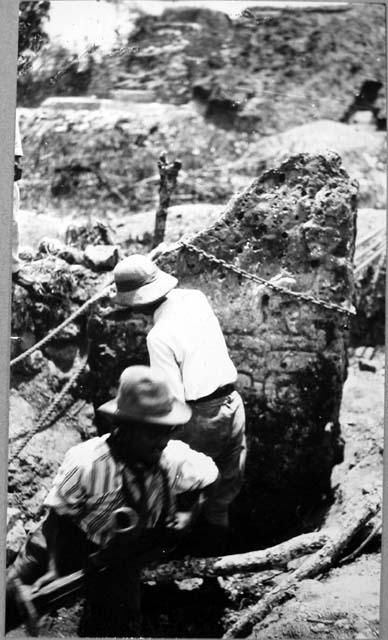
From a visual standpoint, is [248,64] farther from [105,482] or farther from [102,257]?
[105,482]

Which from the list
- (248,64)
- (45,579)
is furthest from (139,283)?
(45,579)

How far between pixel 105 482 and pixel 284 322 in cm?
80

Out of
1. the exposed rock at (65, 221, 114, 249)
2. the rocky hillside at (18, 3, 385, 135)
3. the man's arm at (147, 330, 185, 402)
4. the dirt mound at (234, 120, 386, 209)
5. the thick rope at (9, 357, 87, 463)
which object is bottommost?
the thick rope at (9, 357, 87, 463)

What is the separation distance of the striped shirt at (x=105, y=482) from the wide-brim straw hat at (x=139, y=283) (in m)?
0.46

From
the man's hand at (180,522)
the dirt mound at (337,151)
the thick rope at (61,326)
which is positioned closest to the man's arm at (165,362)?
the thick rope at (61,326)

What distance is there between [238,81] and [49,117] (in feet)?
2.21

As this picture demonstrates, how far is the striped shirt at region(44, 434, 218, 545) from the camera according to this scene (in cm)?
213

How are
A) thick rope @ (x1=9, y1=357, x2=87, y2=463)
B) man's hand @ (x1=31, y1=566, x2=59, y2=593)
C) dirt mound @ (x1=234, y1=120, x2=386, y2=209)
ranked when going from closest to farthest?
man's hand @ (x1=31, y1=566, x2=59, y2=593) < thick rope @ (x1=9, y1=357, x2=87, y2=463) < dirt mound @ (x1=234, y1=120, x2=386, y2=209)

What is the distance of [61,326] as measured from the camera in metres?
2.26

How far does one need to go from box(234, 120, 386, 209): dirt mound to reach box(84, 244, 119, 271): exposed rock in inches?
20.5

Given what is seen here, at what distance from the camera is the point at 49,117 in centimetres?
232

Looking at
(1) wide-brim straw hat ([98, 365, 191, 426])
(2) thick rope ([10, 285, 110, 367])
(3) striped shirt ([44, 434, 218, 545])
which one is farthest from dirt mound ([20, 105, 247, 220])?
(3) striped shirt ([44, 434, 218, 545])

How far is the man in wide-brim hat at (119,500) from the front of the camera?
2.12m

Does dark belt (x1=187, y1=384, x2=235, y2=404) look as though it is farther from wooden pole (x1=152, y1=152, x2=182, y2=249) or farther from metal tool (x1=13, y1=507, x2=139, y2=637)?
wooden pole (x1=152, y1=152, x2=182, y2=249)
